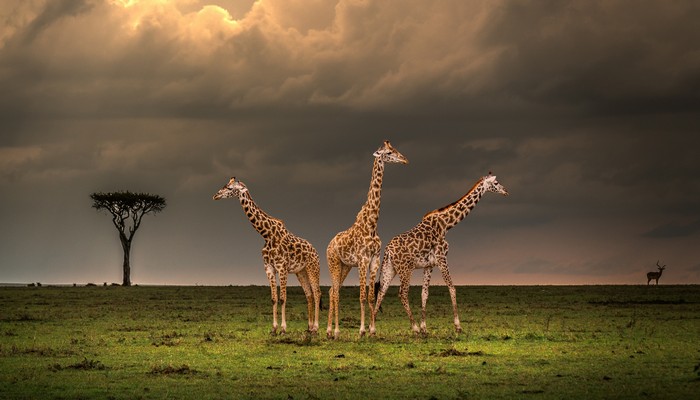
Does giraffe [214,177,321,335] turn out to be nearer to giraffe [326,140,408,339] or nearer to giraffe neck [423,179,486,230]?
giraffe [326,140,408,339]

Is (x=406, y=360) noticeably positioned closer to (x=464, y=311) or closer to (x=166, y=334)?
(x=166, y=334)

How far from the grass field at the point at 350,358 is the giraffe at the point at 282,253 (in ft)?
4.71

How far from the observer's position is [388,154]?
27.6m

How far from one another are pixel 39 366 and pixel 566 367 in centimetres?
1281

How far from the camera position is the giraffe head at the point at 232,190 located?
28719mm

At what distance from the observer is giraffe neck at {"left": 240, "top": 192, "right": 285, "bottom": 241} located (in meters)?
28.4

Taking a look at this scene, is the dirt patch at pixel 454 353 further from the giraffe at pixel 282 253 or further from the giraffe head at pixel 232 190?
the giraffe head at pixel 232 190

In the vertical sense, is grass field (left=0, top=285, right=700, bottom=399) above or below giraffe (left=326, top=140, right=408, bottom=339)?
below

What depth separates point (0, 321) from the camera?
3847 cm

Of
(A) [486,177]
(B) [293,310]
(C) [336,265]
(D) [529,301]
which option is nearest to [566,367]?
(C) [336,265]

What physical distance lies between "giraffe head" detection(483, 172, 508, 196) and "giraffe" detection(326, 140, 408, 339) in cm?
472

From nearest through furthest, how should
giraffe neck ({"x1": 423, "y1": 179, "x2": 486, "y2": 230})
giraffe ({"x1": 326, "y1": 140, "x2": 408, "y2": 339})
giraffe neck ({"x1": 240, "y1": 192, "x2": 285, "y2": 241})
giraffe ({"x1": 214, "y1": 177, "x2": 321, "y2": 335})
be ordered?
giraffe ({"x1": 326, "y1": 140, "x2": 408, "y2": 339}) → giraffe ({"x1": 214, "y1": 177, "x2": 321, "y2": 335}) → giraffe neck ({"x1": 240, "y1": 192, "x2": 285, "y2": 241}) → giraffe neck ({"x1": 423, "y1": 179, "x2": 486, "y2": 230})

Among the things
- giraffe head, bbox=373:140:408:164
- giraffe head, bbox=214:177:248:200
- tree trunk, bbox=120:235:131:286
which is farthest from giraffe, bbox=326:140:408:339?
tree trunk, bbox=120:235:131:286

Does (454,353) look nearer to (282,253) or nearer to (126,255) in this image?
(282,253)
